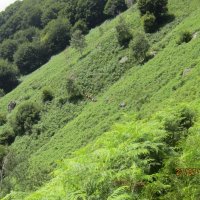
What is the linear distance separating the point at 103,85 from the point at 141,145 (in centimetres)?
6789

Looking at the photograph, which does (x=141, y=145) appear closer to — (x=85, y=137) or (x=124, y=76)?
(x=85, y=137)

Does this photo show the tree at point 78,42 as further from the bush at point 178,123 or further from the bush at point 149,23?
the bush at point 178,123

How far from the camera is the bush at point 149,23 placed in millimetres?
88613

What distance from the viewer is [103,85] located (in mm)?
82062

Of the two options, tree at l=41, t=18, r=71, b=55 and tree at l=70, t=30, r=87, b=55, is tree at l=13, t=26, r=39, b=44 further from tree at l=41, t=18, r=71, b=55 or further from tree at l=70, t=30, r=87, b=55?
tree at l=70, t=30, r=87, b=55

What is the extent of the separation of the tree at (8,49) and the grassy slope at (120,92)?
2774 inches

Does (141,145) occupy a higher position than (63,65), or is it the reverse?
(141,145)

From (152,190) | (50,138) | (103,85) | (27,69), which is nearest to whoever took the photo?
(152,190)

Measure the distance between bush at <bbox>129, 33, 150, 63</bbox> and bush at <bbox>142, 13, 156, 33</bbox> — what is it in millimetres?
10622

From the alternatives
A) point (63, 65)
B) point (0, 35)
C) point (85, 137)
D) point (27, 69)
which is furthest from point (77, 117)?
point (0, 35)

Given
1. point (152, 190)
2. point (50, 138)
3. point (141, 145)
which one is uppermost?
point (141, 145)

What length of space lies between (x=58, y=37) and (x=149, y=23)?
57777 millimetres

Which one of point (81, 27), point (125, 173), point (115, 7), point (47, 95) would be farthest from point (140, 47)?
point (125, 173)

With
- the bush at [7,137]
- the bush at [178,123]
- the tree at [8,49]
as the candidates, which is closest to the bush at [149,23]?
the bush at [7,137]
